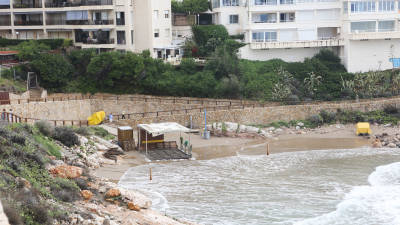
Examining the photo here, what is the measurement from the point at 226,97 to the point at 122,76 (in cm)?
928

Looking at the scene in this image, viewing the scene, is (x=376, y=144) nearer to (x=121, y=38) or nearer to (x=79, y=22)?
(x=121, y=38)

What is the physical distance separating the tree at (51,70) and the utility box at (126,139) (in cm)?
1606

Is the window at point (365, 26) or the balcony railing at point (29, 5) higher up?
the balcony railing at point (29, 5)

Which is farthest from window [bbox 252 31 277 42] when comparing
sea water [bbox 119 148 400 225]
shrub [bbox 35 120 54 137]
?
shrub [bbox 35 120 54 137]

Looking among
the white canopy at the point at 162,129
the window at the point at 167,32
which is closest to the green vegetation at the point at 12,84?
the window at the point at 167,32

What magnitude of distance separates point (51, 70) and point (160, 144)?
696 inches

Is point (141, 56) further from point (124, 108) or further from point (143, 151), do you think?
point (143, 151)

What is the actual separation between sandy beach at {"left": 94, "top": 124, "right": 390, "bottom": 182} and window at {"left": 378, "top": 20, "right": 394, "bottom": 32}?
1244cm

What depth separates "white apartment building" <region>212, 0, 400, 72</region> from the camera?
57.1 metres

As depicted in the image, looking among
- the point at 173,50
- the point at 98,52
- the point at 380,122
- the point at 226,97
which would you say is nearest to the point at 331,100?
the point at 380,122

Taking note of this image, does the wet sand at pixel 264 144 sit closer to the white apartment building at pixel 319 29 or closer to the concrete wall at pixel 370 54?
the concrete wall at pixel 370 54

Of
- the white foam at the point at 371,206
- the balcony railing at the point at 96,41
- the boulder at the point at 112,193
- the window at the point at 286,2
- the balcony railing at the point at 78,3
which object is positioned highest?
the balcony railing at the point at 78,3

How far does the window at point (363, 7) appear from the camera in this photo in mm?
57312

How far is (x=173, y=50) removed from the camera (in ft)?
198
